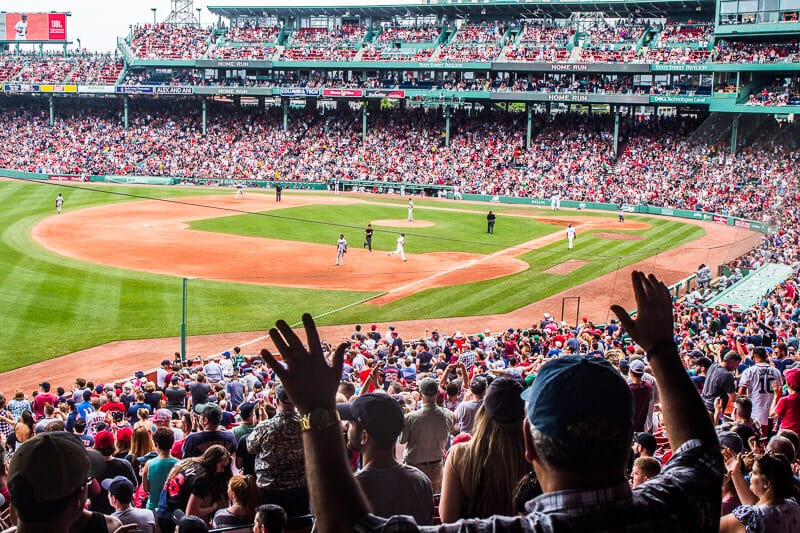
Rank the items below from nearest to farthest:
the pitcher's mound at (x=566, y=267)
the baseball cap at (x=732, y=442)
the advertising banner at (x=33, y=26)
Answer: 1. the baseball cap at (x=732, y=442)
2. the pitcher's mound at (x=566, y=267)
3. the advertising banner at (x=33, y=26)

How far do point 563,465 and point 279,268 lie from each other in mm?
29604

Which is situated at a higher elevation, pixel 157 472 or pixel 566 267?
pixel 157 472

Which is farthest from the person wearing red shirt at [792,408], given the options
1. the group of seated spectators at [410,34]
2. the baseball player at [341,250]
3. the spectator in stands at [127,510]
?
the group of seated spectators at [410,34]

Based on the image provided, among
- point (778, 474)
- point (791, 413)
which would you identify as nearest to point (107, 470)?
point (778, 474)

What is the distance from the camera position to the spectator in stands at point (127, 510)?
5.67 m

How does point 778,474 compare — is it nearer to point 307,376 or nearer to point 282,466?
point 282,466

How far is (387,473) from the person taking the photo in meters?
4.28

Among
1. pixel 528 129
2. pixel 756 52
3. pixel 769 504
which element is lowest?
pixel 769 504

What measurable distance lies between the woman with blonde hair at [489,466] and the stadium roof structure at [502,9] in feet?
215

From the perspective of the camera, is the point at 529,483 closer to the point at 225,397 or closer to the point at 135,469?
the point at 135,469

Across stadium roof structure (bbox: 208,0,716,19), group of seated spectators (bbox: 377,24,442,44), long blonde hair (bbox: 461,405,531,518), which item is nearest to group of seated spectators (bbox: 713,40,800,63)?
stadium roof structure (bbox: 208,0,716,19)

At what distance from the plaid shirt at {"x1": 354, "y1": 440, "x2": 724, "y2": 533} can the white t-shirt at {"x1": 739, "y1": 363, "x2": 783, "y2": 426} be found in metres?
8.19

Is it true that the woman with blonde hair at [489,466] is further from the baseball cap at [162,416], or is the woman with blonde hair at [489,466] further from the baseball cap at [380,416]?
the baseball cap at [162,416]

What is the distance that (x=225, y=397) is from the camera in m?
13.9
